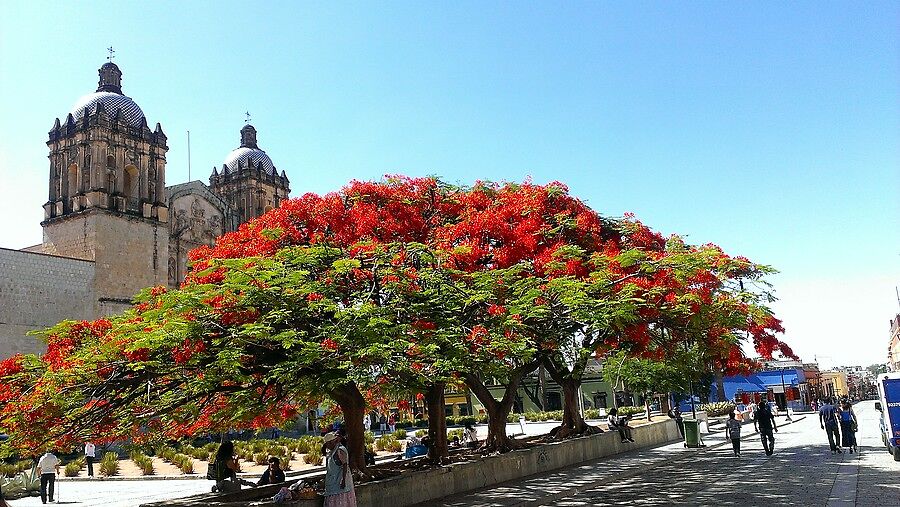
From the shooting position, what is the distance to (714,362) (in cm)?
2361

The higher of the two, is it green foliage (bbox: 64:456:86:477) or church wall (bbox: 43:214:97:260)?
church wall (bbox: 43:214:97:260)

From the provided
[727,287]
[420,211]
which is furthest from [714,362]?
[420,211]

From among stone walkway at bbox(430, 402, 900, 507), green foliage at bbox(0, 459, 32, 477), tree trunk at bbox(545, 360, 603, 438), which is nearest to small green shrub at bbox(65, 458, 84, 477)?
green foliage at bbox(0, 459, 32, 477)

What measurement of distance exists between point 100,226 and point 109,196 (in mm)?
2205

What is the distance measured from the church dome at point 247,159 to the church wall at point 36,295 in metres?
19.6

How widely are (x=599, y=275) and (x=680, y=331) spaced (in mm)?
5020

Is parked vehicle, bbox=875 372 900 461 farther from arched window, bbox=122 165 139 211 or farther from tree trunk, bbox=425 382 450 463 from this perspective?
arched window, bbox=122 165 139 211

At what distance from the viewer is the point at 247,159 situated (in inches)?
2281

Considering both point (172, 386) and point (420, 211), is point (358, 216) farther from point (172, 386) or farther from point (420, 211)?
point (172, 386)

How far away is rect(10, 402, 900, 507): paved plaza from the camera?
11625mm

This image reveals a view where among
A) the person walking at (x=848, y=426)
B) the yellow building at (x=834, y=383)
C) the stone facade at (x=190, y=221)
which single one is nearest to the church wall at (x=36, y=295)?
the stone facade at (x=190, y=221)

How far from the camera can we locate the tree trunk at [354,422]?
510 inches

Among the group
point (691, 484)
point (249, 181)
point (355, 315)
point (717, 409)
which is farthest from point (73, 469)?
point (249, 181)

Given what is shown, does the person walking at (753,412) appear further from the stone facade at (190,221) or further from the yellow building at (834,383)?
the yellow building at (834,383)
